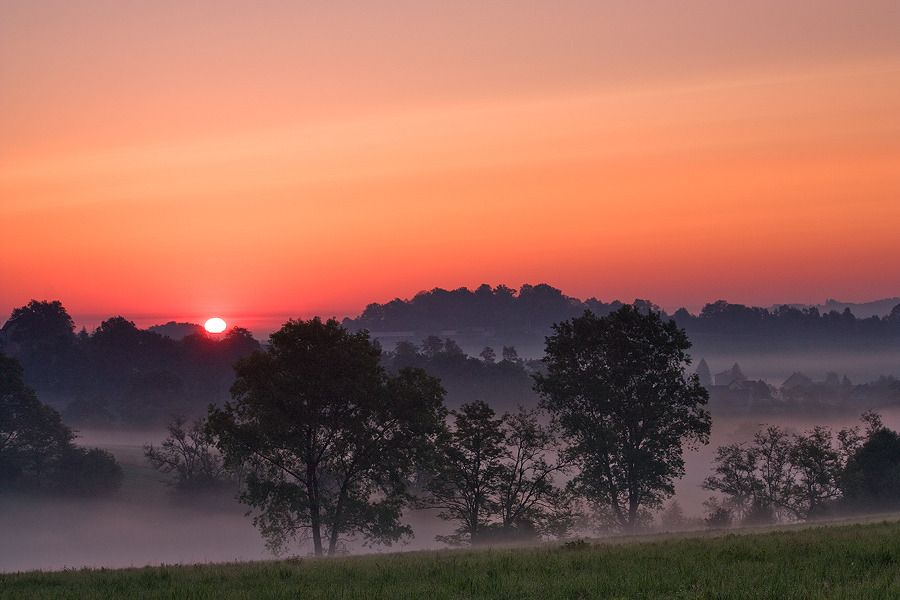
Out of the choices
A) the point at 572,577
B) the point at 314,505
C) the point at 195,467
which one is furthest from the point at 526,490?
the point at 195,467

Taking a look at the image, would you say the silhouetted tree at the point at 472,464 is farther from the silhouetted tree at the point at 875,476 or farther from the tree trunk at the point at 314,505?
the silhouetted tree at the point at 875,476

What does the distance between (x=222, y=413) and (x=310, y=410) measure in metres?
5.06

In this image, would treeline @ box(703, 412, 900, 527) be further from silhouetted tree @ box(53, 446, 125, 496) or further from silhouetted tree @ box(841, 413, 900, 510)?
silhouetted tree @ box(53, 446, 125, 496)

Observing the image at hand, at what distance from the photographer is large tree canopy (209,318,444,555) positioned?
1908 inches

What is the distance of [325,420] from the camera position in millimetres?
50062

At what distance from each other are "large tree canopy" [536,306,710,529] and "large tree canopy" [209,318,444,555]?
13414 millimetres

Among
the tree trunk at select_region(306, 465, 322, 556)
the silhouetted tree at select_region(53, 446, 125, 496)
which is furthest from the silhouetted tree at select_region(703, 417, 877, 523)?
the silhouetted tree at select_region(53, 446, 125, 496)

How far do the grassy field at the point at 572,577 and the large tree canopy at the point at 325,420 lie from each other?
2535 cm

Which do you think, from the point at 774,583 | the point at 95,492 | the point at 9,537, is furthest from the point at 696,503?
the point at 774,583

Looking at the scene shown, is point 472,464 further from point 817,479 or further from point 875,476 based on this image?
point 875,476

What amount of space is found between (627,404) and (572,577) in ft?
148

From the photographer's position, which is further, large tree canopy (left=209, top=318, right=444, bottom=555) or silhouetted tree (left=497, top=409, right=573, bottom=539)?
silhouetted tree (left=497, top=409, right=573, bottom=539)

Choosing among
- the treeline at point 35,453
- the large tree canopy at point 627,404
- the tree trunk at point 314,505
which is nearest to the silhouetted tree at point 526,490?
the large tree canopy at point 627,404

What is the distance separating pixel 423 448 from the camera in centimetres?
5097
